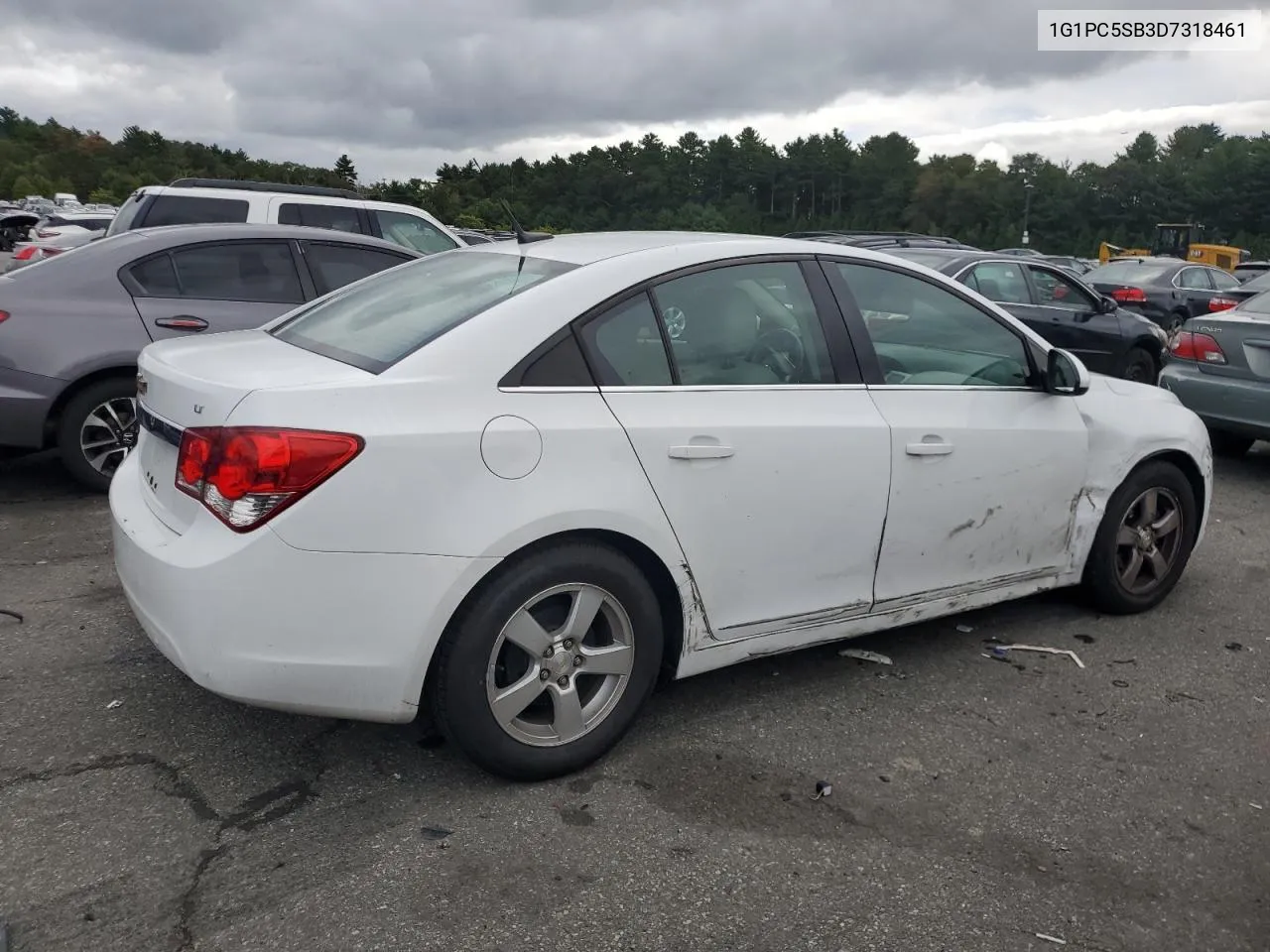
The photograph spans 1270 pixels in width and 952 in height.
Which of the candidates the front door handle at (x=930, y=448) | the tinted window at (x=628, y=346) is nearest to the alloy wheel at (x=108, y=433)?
the tinted window at (x=628, y=346)

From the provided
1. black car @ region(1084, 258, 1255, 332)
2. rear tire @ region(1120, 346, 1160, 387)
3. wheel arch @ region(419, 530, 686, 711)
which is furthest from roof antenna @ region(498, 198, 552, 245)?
black car @ region(1084, 258, 1255, 332)

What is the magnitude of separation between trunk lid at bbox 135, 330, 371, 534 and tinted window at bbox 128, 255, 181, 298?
288cm

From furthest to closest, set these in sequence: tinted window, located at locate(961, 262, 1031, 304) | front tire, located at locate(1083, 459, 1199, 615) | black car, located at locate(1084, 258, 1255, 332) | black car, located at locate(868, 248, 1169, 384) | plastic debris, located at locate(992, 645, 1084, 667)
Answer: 1. black car, located at locate(1084, 258, 1255, 332)
2. black car, located at locate(868, 248, 1169, 384)
3. tinted window, located at locate(961, 262, 1031, 304)
4. front tire, located at locate(1083, 459, 1199, 615)
5. plastic debris, located at locate(992, 645, 1084, 667)

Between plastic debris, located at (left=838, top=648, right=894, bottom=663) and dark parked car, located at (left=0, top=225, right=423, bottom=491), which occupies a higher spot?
dark parked car, located at (left=0, top=225, right=423, bottom=491)

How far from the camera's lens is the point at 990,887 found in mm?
2740

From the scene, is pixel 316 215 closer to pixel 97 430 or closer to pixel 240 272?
pixel 240 272

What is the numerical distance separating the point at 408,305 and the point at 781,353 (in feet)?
4.03

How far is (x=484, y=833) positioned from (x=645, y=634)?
2.39 feet

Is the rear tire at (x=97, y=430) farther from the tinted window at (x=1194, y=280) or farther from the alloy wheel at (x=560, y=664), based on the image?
the tinted window at (x=1194, y=280)

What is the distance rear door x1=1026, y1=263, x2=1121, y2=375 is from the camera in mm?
10305

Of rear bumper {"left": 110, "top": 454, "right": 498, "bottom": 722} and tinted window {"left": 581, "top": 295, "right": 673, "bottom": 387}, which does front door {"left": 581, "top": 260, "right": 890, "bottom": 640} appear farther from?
rear bumper {"left": 110, "top": 454, "right": 498, "bottom": 722}

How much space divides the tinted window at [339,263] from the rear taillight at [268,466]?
415cm

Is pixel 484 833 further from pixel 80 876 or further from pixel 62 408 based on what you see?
pixel 62 408

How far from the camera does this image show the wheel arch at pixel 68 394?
229 inches
